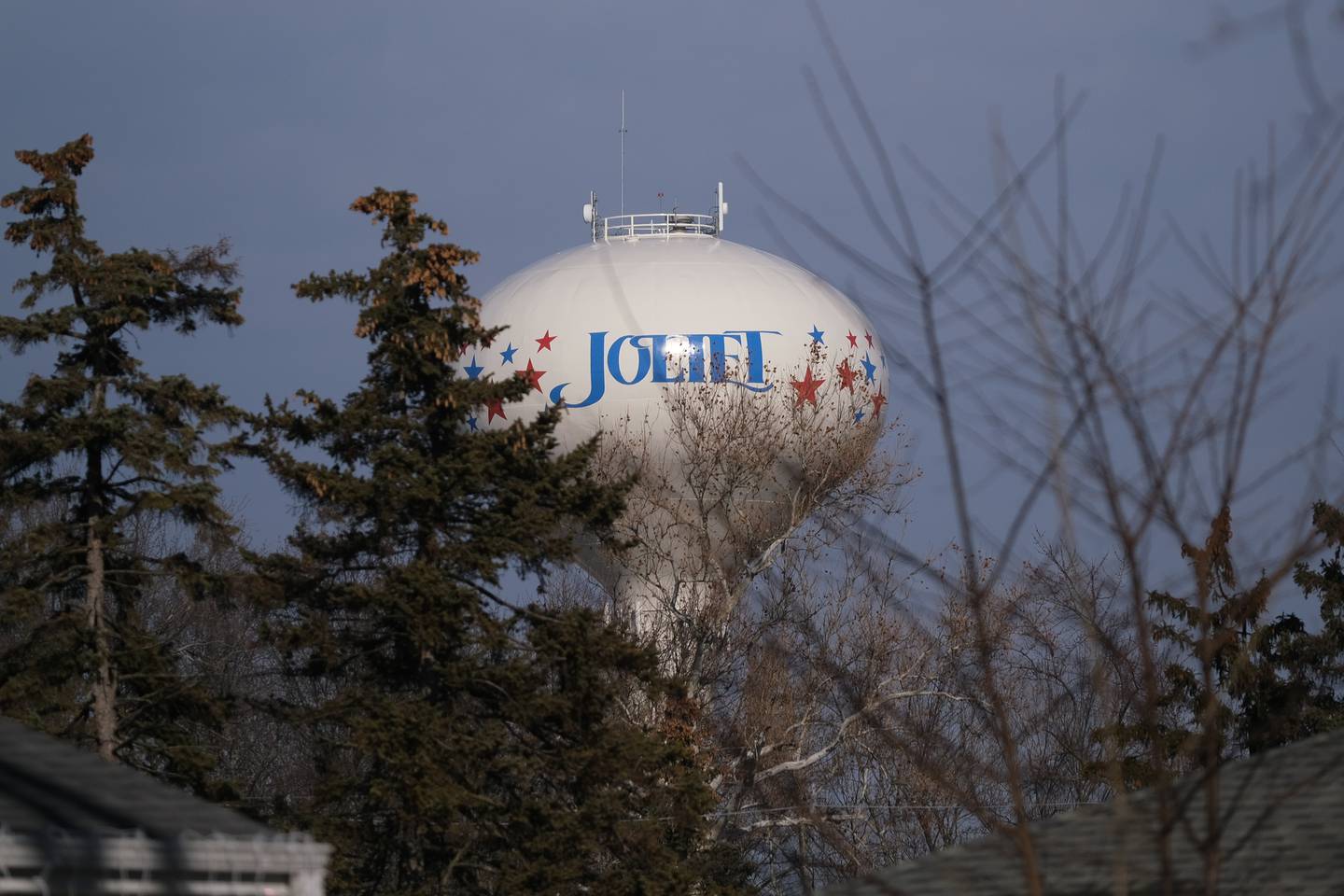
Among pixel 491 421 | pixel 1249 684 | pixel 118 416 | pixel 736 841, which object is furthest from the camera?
pixel 491 421

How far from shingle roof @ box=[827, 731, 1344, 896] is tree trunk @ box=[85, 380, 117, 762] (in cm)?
1072

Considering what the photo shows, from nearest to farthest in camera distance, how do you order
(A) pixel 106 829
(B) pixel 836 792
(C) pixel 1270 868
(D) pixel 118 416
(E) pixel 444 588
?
(A) pixel 106 829, (C) pixel 1270 868, (E) pixel 444 588, (D) pixel 118 416, (B) pixel 836 792

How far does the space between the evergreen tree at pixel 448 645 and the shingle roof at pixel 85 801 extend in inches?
277

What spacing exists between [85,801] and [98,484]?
36.2 ft

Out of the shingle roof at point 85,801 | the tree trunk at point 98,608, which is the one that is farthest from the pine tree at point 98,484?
the shingle roof at point 85,801

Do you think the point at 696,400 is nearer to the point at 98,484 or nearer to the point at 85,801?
the point at 98,484

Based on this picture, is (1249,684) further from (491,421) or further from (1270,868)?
A: (1270,868)

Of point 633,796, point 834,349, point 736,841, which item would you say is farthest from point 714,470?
point 633,796

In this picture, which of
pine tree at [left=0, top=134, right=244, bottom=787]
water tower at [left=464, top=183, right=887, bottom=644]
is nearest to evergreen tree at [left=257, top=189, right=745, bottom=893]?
pine tree at [left=0, top=134, right=244, bottom=787]

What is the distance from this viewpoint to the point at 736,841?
88.0ft

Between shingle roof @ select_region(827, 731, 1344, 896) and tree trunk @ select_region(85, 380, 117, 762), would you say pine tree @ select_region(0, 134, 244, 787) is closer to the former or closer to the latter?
tree trunk @ select_region(85, 380, 117, 762)

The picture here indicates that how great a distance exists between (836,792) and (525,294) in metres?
10.7

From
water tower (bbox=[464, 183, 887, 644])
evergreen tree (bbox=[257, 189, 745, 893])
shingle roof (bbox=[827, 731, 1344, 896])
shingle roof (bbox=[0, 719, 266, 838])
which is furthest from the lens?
water tower (bbox=[464, 183, 887, 644])

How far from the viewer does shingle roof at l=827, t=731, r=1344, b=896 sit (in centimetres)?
845
